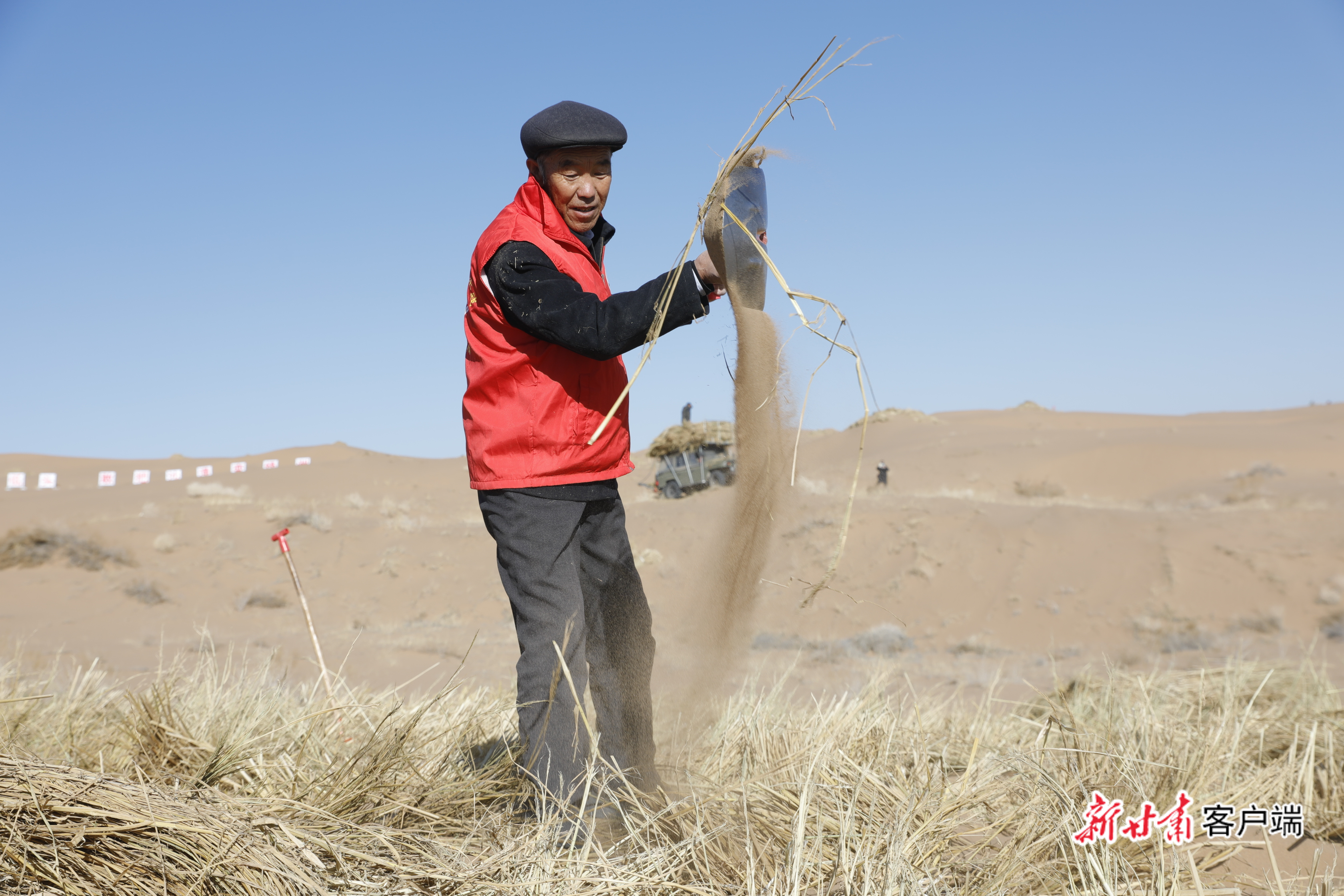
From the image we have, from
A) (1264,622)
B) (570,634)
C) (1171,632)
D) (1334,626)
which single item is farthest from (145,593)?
(1334,626)

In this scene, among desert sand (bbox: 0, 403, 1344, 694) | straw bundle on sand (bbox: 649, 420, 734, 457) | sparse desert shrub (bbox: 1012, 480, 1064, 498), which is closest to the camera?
desert sand (bbox: 0, 403, 1344, 694)

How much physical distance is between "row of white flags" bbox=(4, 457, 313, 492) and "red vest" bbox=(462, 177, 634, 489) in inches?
1498

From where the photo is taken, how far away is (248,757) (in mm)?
2375

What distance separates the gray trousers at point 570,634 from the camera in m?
2.19

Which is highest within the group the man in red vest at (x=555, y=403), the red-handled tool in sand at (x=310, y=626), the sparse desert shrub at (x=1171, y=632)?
the man in red vest at (x=555, y=403)

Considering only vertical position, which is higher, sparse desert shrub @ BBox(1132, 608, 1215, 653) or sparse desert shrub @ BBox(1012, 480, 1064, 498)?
sparse desert shrub @ BBox(1012, 480, 1064, 498)

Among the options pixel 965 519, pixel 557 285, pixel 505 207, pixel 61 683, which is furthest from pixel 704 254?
pixel 965 519

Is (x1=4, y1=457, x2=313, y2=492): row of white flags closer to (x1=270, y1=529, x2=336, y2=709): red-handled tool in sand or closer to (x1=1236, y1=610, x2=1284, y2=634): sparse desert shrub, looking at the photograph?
(x1=1236, y1=610, x2=1284, y2=634): sparse desert shrub

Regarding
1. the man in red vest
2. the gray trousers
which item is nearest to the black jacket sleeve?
the man in red vest

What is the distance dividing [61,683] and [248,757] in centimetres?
254

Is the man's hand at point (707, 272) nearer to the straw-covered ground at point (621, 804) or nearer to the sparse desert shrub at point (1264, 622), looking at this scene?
the straw-covered ground at point (621, 804)

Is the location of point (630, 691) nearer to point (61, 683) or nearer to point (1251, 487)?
point (61, 683)

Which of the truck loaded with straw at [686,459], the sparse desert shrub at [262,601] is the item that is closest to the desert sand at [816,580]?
the sparse desert shrub at [262,601]

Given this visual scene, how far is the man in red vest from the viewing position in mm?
2115
